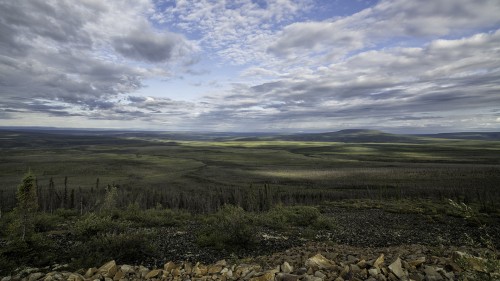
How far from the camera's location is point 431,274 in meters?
8.28

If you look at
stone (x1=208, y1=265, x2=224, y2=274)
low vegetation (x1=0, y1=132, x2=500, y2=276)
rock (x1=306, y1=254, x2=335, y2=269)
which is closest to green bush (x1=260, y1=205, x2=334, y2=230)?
low vegetation (x1=0, y1=132, x2=500, y2=276)

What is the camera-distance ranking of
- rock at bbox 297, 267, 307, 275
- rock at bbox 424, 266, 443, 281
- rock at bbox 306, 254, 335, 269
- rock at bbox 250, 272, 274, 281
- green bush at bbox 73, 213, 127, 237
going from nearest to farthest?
rock at bbox 424, 266, 443, 281, rock at bbox 250, 272, 274, 281, rock at bbox 297, 267, 307, 275, rock at bbox 306, 254, 335, 269, green bush at bbox 73, 213, 127, 237

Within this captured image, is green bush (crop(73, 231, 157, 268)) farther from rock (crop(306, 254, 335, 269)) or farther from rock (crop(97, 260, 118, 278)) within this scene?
rock (crop(306, 254, 335, 269))

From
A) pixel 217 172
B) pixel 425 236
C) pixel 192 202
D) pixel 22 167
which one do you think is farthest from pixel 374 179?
pixel 22 167

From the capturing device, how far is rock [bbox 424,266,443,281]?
8016 millimetres

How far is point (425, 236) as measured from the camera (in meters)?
25.7

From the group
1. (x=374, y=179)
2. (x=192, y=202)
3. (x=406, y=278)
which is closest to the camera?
(x=406, y=278)

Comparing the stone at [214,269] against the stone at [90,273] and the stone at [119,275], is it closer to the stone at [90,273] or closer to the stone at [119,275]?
the stone at [119,275]

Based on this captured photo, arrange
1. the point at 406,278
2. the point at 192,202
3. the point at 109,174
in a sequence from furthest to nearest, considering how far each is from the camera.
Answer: the point at 109,174 → the point at 192,202 → the point at 406,278

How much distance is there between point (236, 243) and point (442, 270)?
490 inches

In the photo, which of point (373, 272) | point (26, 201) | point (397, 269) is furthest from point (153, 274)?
point (26, 201)

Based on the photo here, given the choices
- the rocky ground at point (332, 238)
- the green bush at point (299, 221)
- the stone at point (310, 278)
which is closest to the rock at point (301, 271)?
the stone at point (310, 278)

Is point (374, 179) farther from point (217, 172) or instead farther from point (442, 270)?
point (442, 270)

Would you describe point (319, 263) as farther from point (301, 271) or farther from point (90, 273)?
point (90, 273)
